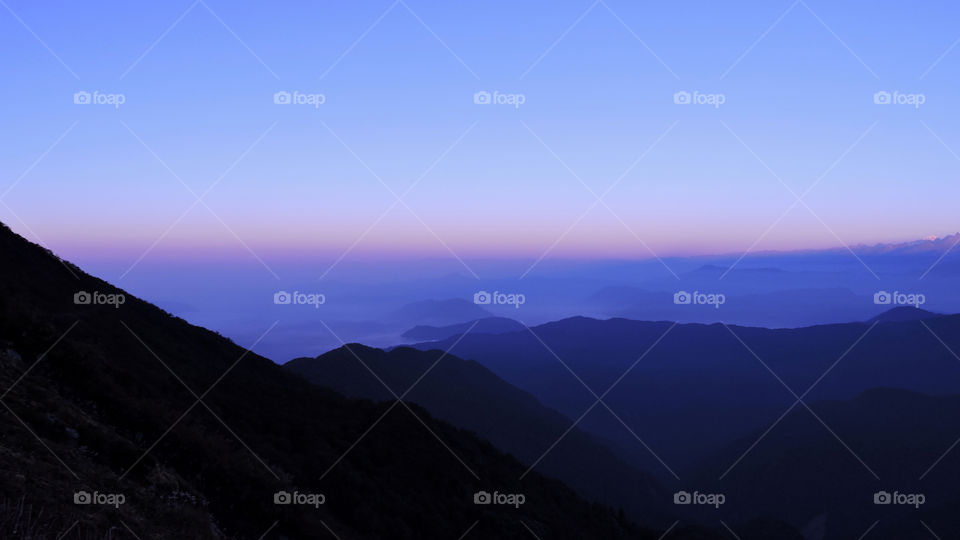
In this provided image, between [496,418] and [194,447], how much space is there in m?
115

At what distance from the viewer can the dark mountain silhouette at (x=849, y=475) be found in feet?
332

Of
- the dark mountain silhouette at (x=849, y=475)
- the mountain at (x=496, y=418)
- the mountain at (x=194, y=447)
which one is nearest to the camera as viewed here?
the mountain at (x=194, y=447)

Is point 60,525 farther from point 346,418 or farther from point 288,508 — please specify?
point 346,418

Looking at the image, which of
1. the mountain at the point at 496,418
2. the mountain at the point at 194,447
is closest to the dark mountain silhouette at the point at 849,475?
the mountain at the point at 496,418

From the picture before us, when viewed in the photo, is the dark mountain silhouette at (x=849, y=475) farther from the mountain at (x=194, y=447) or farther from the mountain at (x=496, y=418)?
the mountain at (x=194, y=447)

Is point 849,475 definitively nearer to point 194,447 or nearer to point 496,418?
point 496,418

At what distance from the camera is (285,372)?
4078 cm

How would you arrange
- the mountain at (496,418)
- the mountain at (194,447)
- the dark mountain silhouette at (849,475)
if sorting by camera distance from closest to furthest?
the mountain at (194,447)
the dark mountain silhouette at (849,475)
the mountain at (496,418)

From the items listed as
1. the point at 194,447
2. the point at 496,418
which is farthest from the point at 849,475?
the point at 194,447

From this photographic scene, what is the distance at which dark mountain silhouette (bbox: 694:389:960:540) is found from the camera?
332ft

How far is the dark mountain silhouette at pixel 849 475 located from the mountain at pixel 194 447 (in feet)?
303

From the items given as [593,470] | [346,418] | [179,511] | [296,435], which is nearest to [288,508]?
[179,511]

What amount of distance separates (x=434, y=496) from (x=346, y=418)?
7.90m

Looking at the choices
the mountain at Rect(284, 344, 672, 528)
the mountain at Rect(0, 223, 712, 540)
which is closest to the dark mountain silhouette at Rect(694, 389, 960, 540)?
the mountain at Rect(284, 344, 672, 528)
